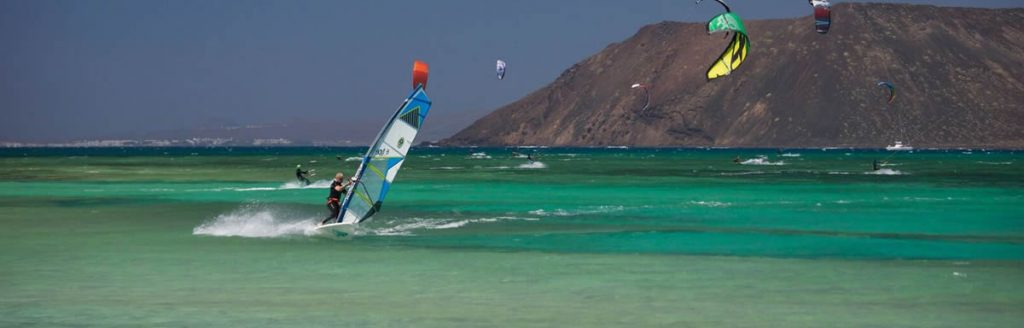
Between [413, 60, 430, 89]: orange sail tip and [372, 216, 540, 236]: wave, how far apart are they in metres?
4.38

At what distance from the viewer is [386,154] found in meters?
25.5

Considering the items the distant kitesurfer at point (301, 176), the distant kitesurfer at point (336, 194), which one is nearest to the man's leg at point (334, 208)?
the distant kitesurfer at point (336, 194)

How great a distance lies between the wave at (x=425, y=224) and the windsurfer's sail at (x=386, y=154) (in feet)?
3.52

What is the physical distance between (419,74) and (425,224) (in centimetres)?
772

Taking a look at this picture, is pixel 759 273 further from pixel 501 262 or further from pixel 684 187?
pixel 684 187

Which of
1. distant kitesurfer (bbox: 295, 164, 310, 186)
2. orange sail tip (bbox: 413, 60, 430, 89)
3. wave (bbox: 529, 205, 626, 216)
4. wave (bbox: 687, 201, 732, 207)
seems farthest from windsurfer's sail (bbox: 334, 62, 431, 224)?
distant kitesurfer (bbox: 295, 164, 310, 186)

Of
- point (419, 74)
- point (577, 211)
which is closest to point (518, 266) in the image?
point (419, 74)

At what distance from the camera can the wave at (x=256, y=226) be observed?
27.2 m

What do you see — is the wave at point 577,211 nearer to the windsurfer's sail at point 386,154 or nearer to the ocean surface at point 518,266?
the ocean surface at point 518,266

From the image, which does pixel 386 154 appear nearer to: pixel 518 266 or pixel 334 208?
pixel 334 208

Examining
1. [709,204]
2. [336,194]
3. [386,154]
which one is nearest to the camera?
[386,154]

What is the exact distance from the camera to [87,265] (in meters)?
21.3

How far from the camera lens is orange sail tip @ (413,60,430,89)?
2390cm

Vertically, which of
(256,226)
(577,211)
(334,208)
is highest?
(334,208)
